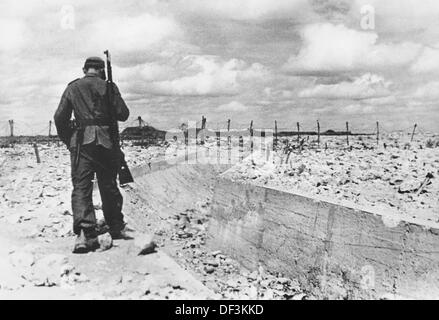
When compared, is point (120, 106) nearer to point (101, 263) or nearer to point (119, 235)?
point (119, 235)

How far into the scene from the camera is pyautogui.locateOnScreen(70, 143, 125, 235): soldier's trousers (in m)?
4.20

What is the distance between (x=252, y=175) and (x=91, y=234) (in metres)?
4.60

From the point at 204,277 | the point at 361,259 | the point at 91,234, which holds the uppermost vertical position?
the point at 91,234

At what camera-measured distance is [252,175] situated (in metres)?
8.41

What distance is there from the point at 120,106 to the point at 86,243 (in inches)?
54.2

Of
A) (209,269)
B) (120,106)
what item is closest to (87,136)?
(120,106)

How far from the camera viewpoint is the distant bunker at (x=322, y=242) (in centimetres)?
416

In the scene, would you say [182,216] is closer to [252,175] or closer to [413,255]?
[252,175]

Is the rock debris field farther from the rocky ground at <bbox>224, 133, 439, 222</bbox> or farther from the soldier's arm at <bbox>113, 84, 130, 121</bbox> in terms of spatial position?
the soldier's arm at <bbox>113, 84, 130, 121</bbox>

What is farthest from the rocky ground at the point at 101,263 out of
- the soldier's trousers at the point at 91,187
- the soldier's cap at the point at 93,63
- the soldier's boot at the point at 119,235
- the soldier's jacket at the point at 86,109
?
the soldier's cap at the point at 93,63

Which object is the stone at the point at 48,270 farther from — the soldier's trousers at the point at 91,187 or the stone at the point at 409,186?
the stone at the point at 409,186
